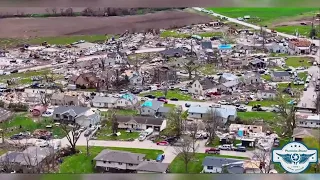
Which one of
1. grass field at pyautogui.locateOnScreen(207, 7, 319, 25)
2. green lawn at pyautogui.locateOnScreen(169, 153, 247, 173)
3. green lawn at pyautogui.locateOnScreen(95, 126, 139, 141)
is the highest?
grass field at pyautogui.locateOnScreen(207, 7, 319, 25)

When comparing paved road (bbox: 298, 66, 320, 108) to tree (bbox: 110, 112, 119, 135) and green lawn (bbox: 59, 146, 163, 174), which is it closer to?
green lawn (bbox: 59, 146, 163, 174)

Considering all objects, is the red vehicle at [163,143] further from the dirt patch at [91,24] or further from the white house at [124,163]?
the dirt patch at [91,24]

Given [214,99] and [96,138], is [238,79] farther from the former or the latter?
[96,138]

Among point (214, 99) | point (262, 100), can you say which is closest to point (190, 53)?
point (214, 99)

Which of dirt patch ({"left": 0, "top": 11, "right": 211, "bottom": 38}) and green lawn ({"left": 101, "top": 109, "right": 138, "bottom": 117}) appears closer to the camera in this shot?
dirt patch ({"left": 0, "top": 11, "right": 211, "bottom": 38})

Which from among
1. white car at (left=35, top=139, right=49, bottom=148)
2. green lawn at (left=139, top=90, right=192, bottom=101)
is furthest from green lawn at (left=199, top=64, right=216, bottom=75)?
white car at (left=35, top=139, right=49, bottom=148)

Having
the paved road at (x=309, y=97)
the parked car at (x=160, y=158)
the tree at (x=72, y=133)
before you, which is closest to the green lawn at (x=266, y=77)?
the paved road at (x=309, y=97)

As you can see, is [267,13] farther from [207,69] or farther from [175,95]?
[175,95]

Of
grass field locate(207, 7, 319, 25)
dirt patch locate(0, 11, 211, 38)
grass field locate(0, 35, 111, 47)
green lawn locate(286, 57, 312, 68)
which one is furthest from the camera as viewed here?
green lawn locate(286, 57, 312, 68)

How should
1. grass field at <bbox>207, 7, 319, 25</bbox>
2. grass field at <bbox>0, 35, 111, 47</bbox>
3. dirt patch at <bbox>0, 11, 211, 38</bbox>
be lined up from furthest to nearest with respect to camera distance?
grass field at <bbox>0, 35, 111, 47</bbox> < dirt patch at <bbox>0, 11, 211, 38</bbox> < grass field at <bbox>207, 7, 319, 25</bbox>
